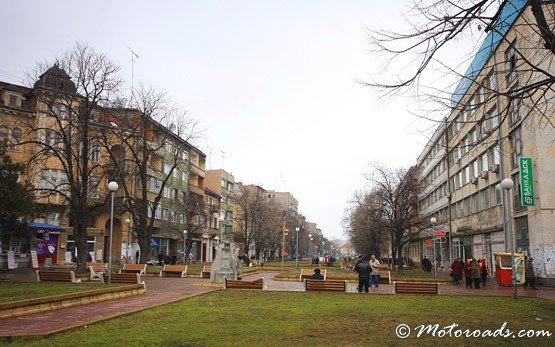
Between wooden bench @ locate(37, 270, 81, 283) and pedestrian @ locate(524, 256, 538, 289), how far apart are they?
23206 mm

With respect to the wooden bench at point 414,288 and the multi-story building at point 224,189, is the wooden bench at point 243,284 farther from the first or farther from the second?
the multi-story building at point 224,189

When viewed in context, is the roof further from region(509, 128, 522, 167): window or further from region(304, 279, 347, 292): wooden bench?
region(509, 128, 522, 167): window

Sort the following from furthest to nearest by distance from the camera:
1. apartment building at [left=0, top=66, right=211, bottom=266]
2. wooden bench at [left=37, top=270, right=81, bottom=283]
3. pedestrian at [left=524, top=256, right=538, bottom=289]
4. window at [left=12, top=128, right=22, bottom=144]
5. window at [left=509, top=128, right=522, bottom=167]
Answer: window at [left=509, top=128, right=522, bottom=167] → apartment building at [left=0, top=66, right=211, bottom=266] → window at [left=12, top=128, right=22, bottom=144] → pedestrian at [left=524, top=256, right=538, bottom=289] → wooden bench at [left=37, top=270, right=81, bottom=283]

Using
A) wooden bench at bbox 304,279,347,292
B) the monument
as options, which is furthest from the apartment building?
wooden bench at bbox 304,279,347,292

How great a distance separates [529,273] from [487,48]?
72.9 feet

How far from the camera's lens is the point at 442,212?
62.0 m

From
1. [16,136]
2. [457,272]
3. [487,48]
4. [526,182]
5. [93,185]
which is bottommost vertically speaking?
[457,272]

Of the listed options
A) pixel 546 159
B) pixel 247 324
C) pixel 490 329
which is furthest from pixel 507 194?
pixel 247 324

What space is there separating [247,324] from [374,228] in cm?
4529

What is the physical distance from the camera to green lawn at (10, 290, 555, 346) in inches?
361

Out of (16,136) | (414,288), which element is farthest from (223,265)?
(16,136)

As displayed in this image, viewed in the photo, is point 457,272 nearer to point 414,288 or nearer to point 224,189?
point 414,288

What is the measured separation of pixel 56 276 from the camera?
22641 millimetres

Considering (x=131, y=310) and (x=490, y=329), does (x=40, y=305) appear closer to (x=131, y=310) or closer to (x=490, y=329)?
(x=131, y=310)
